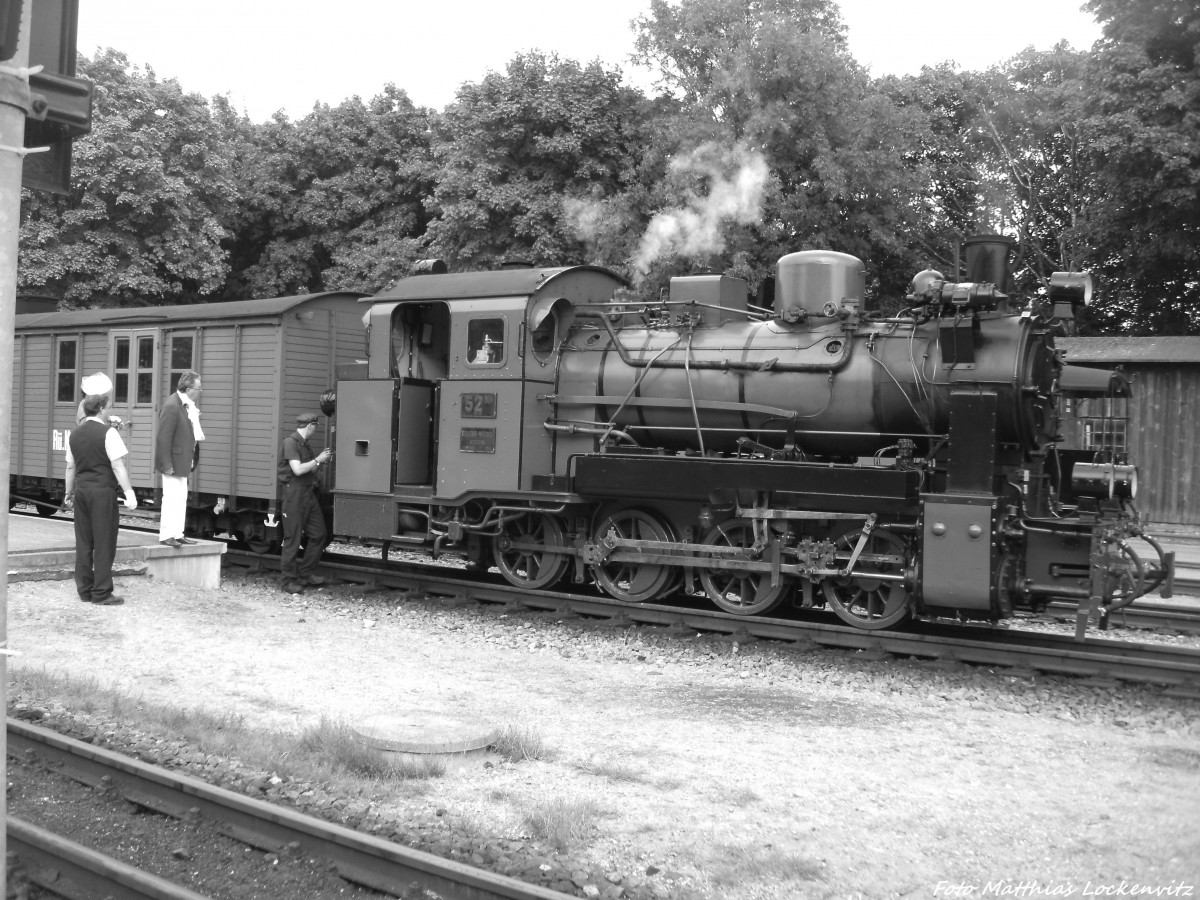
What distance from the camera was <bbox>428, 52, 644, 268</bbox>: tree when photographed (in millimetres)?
20922

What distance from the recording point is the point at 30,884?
13.1ft

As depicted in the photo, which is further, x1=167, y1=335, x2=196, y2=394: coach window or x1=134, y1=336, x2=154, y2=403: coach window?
x1=134, y1=336, x2=154, y2=403: coach window

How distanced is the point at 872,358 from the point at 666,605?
287cm

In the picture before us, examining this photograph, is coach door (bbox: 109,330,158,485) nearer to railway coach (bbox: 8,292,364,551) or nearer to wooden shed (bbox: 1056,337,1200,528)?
railway coach (bbox: 8,292,364,551)

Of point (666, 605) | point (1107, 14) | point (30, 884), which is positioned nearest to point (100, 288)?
point (666, 605)

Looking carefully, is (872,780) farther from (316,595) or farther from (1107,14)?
(1107,14)

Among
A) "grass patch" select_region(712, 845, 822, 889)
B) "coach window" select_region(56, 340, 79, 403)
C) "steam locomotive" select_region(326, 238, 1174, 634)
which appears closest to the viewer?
"grass patch" select_region(712, 845, 822, 889)

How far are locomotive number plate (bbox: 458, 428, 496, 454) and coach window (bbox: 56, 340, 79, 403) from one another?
7.20 metres

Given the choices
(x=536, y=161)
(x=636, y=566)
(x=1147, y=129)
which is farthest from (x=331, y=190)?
(x=636, y=566)

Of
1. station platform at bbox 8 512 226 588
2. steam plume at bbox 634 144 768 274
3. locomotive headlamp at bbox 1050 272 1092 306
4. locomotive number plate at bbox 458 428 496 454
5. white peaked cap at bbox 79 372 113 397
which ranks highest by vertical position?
steam plume at bbox 634 144 768 274

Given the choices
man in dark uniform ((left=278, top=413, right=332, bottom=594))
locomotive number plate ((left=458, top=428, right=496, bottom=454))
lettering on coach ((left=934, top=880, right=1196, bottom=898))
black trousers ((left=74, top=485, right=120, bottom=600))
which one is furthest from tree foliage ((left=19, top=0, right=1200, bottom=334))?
lettering on coach ((left=934, top=880, right=1196, bottom=898))

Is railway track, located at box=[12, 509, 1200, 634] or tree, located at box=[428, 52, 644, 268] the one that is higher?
tree, located at box=[428, 52, 644, 268]

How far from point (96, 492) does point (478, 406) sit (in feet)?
11.3

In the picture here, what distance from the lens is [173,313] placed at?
44.7ft
